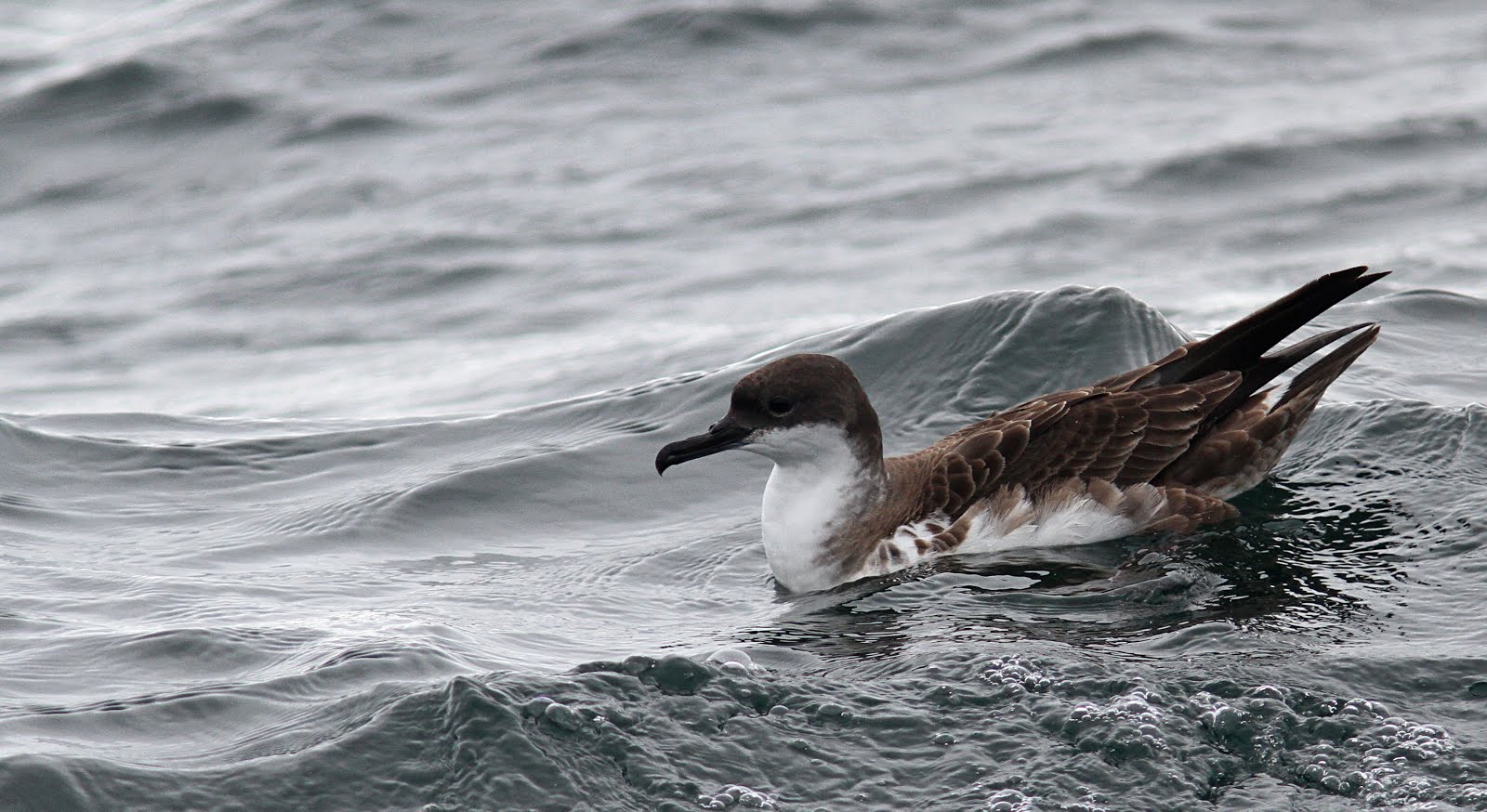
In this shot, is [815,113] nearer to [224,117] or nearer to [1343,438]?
[224,117]

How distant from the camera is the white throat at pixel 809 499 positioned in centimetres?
776

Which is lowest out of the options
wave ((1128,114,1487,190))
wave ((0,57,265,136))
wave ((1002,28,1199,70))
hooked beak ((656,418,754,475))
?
hooked beak ((656,418,754,475))

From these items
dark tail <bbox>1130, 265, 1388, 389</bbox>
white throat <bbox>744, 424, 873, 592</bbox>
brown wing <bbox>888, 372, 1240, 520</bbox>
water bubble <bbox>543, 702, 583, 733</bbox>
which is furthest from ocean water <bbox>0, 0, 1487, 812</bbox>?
dark tail <bbox>1130, 265, 1388, 389</bbox>

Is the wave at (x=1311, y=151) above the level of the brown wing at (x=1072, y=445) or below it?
above

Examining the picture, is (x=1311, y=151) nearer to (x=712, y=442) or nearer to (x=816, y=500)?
(x=816, y=500)

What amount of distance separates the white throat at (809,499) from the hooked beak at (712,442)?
99mm

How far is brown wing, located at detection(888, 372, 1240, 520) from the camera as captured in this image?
7805 mm

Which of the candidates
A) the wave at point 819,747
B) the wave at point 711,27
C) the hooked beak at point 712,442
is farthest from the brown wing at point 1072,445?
the wave at point 711,27

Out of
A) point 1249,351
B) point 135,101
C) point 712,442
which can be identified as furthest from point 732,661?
point 135,101

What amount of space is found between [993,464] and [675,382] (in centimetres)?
363

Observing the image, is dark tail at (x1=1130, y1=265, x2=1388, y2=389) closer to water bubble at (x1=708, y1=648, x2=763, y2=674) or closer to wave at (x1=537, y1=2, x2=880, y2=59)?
water bubble at (x1=708, y1=648, x2=763, y2=674)

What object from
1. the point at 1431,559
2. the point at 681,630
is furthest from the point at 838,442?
the point at 1431,559

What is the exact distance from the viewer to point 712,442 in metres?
7.71

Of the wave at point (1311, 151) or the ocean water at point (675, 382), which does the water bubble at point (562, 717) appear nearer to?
the ocean water at point (675, 382)
